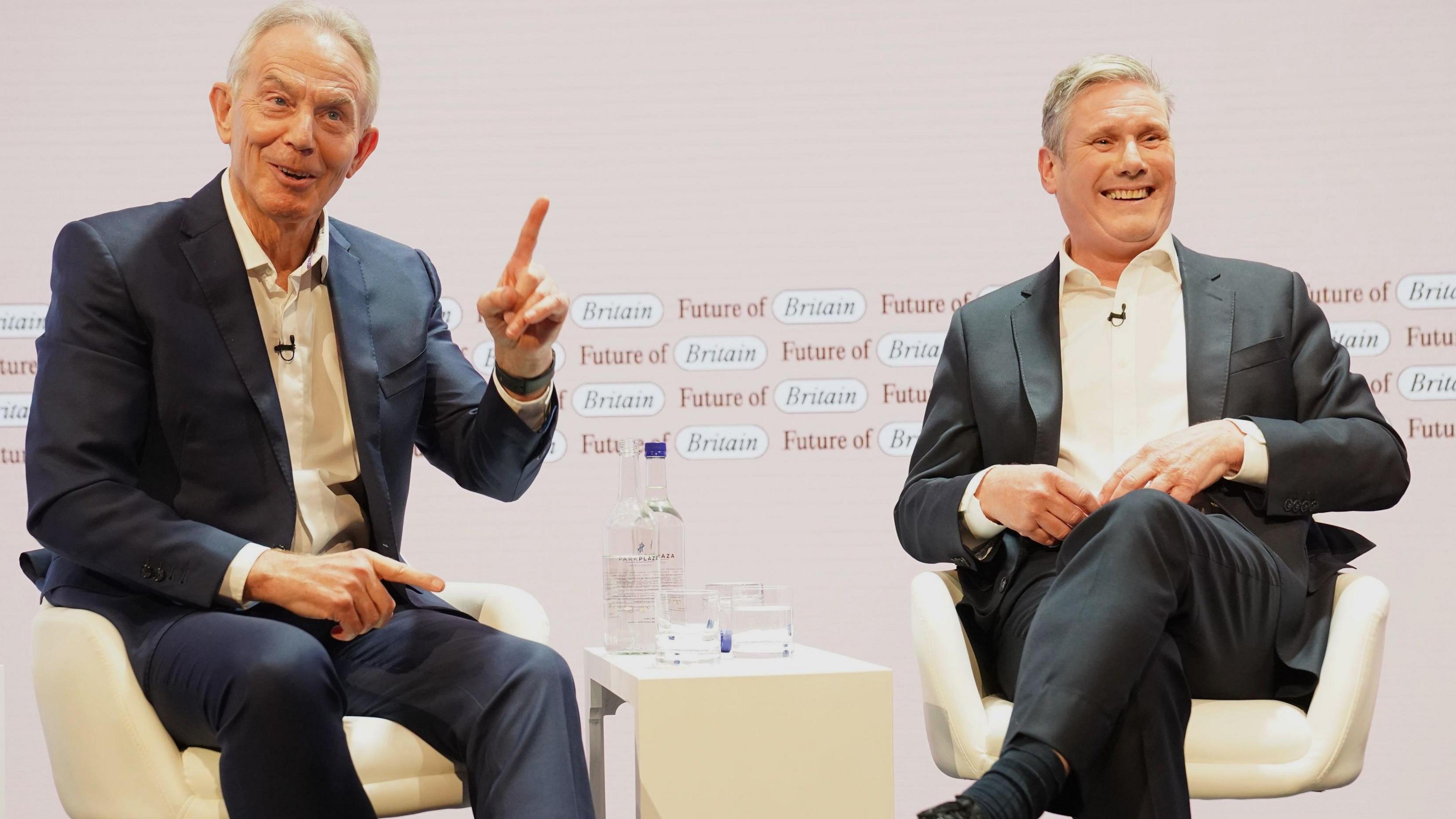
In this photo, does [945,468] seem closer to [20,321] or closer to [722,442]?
[722,442]

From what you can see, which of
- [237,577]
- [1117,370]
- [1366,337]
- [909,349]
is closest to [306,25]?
[237,577]

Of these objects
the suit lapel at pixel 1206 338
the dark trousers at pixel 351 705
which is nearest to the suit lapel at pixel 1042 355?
the suit lapel at pixel 1206 338

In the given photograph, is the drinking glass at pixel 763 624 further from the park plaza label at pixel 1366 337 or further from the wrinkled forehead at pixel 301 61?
the park plaza label at pixel 1366 337

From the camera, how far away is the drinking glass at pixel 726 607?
2258 mm

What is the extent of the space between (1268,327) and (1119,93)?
53 centimetres

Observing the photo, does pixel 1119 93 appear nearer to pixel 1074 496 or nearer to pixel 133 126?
pixel 1074 496

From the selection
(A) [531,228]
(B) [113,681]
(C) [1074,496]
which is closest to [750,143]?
(A) [531,228]

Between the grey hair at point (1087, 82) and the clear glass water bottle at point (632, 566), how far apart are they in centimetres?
105

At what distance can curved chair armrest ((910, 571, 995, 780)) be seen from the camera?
212 cm

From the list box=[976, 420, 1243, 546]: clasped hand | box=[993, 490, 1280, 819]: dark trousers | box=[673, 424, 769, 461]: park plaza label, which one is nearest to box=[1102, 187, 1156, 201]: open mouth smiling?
box=[976, 420, 1243, 546]: clasped hand

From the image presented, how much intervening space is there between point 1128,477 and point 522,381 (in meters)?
1.02

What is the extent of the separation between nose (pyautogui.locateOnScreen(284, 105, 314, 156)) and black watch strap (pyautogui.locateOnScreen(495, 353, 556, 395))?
0.47 metres

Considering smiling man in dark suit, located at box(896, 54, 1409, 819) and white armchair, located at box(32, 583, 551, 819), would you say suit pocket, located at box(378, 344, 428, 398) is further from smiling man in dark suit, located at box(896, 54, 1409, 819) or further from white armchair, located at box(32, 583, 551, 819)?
smiling man in dark suit, located at box(896, 54, 1409, 819)

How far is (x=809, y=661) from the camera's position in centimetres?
217
